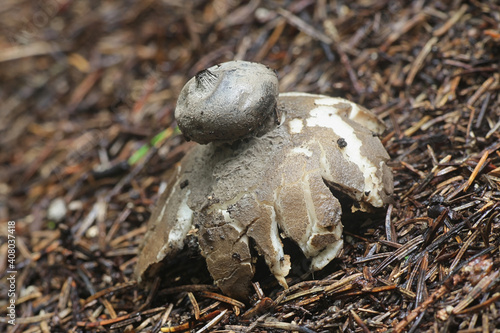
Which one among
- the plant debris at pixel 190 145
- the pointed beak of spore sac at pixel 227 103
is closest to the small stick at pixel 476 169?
the plant debris at pixel 190 145

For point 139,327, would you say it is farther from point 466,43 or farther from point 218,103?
point 466,43

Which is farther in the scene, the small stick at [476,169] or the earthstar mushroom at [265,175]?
the small stick at [476,169]

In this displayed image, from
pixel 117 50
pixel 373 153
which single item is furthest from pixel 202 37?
pixel 373 153

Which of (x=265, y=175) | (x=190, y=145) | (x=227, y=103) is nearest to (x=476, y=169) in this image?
(x=265, y=175)

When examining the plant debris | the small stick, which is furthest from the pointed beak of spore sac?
the small stick

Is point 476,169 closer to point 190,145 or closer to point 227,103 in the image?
point 227,103

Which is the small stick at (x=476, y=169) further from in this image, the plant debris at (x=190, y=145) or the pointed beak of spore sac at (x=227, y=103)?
the pointed beak of spore sac at (x=227, y=103)
